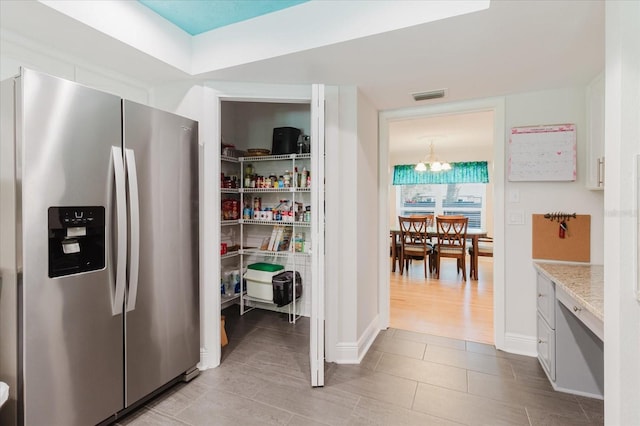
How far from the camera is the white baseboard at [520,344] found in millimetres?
2504

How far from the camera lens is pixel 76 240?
1.48 metres

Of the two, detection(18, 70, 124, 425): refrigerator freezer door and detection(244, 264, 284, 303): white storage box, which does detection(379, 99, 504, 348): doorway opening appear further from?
detection(18, 70, 124, 425): refrigerator freezer door

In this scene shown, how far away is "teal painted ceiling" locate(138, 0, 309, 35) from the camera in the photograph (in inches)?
72.6

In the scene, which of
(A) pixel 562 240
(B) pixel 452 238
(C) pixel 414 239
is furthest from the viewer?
(C) pixel 414 239

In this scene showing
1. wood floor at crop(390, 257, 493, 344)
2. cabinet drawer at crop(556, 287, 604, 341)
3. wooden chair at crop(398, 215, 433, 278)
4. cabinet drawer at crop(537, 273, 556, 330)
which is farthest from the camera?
wooden chair at crop(398, 215, 433, 278)

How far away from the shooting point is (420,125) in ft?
15.0

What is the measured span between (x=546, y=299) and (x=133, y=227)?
9.20ft

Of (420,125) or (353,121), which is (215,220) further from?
(420,125)

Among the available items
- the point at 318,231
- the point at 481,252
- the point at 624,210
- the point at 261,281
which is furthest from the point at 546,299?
the point at 481,252

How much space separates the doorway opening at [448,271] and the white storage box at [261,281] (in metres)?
1.15

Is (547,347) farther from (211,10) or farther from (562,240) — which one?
(211,10)

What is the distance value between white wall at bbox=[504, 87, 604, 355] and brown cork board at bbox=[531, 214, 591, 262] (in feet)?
0.13

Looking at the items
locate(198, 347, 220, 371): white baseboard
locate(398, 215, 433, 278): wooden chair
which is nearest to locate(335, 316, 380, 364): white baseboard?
locate(198, 347, 220, 371): white baseboard

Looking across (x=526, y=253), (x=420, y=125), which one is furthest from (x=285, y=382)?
(x=420, y=125)
